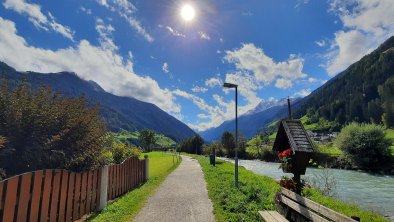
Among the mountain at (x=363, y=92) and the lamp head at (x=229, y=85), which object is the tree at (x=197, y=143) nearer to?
the mountain at (x=363, y=92)

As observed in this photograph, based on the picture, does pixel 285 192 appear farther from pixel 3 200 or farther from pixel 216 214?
pixel 3 200

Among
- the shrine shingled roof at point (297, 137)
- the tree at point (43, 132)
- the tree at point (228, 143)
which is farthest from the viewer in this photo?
the tree at point (228, 143)

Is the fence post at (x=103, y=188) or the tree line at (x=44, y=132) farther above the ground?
the tree line at (x=44, y=132)

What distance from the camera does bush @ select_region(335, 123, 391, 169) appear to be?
5494 centimetres

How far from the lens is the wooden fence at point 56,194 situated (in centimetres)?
807

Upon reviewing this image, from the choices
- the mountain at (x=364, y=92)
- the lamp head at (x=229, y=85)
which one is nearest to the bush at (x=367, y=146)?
the lamp head at (x=229, y=85)

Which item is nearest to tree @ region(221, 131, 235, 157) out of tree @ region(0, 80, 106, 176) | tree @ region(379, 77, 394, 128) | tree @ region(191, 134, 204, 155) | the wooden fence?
tree @ region(191, 134, 204, 155)

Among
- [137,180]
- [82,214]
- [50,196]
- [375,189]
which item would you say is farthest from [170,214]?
[375,189]

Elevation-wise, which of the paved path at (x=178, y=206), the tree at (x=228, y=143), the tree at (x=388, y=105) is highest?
the tree at (x=388, y=105)

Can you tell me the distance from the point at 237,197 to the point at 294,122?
636 cm

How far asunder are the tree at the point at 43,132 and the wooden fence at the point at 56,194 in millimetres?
1309

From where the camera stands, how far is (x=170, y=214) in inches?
511

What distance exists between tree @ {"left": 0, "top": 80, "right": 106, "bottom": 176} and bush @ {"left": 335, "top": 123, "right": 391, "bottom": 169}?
51.0 metres

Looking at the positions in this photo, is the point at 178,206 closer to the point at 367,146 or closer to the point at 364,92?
the point at 367,146
